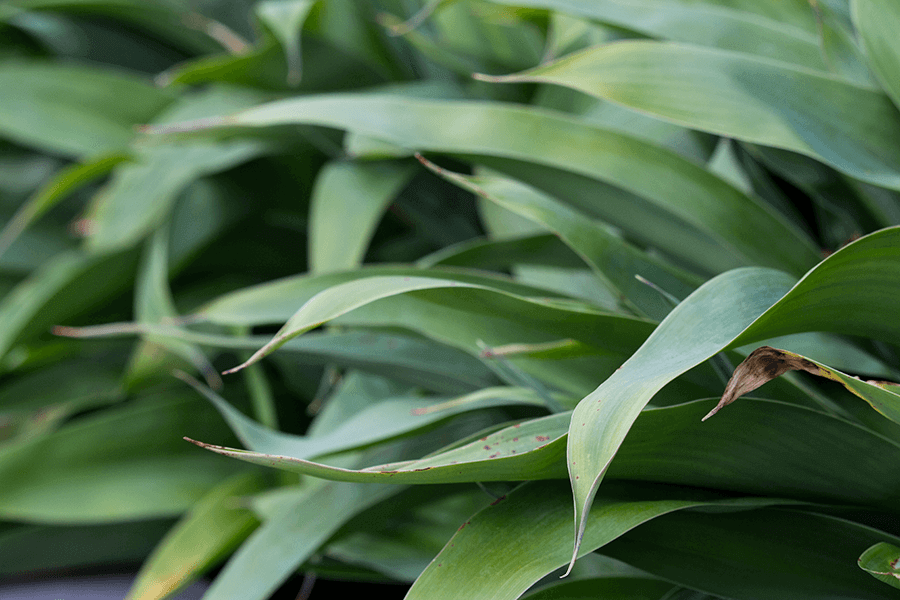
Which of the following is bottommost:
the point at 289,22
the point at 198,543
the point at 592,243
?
the point at 198,543

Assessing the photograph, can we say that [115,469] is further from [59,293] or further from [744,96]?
[744,96]

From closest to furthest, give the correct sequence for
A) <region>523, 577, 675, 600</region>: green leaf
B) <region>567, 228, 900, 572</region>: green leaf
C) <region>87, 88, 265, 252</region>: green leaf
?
<region>567, 228, 900, 572</region>: green leaf, <region>523, 577, 675, 600</region>: green leaf, <region>87, 88, 265, 252</region>: green leaf

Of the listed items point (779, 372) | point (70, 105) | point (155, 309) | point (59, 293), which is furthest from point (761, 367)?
point (70, 105)

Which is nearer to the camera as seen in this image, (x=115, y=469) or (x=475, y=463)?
(x=475, y=463)

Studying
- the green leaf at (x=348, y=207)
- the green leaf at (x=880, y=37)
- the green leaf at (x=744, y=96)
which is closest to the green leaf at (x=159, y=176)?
the green leaf at (x=348, y=207)

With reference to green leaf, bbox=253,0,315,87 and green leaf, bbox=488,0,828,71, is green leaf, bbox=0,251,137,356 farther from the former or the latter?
green leaf, bbox=488,0,828,71

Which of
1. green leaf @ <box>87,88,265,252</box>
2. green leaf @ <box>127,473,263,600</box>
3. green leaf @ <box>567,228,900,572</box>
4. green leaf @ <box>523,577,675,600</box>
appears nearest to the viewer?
green leaf @ <box>567,228,900,572</box>

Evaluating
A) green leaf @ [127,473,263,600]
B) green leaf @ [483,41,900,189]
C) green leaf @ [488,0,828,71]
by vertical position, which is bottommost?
green leaf @ [127,473,263,600]

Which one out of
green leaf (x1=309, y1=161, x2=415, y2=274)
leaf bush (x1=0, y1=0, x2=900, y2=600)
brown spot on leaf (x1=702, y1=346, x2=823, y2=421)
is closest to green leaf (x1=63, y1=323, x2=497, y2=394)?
leaf bush (x1=0, y1=0, x2=900, y2=600)
